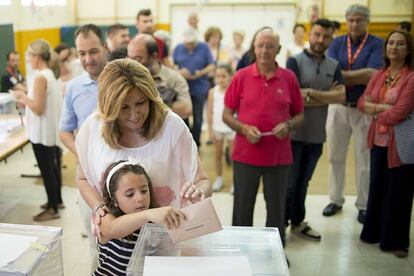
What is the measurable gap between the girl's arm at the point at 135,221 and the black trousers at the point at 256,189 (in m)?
1.53

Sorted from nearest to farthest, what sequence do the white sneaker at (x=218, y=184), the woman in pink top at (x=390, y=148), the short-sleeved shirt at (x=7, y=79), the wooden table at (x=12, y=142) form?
the woman in pink top at (x=390, y=148) < the wooden table at (x=12, y=142) < the white sneaker at (x=218, y=184) < the short-sleeved shirt at (x=7, y=79)

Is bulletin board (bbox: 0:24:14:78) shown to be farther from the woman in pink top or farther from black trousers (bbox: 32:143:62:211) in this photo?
the woman in pink top

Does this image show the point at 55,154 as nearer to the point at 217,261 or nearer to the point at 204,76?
the point at 204,76

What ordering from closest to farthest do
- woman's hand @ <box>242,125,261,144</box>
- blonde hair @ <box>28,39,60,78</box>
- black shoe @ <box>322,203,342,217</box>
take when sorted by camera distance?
woman's hand @ <box>242,125,261,144</box> → blonde hair @ <box>28,39,60,78</box> → black shoe @ <box>322,203,342,217</box>

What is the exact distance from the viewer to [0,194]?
443cm

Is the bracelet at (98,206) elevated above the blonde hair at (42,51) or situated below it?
below

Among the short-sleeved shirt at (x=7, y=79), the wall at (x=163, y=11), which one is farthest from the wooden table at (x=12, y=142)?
the wall at (x=163, y=11)

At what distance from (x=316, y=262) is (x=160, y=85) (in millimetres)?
1640

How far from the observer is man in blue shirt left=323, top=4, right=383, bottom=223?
3.56 m

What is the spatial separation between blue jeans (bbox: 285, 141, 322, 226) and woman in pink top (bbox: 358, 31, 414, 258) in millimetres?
422

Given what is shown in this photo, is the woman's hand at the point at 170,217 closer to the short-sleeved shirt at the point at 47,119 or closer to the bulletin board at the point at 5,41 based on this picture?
the short-sleeved shirt at the point at 47,119

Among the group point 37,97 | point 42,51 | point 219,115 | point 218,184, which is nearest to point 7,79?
point 42,51

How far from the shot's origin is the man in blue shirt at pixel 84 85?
2.34 meters

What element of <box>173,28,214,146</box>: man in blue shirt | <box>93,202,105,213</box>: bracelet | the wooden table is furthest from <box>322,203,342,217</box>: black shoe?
<box>93,202,105,213</box>: bracelet
